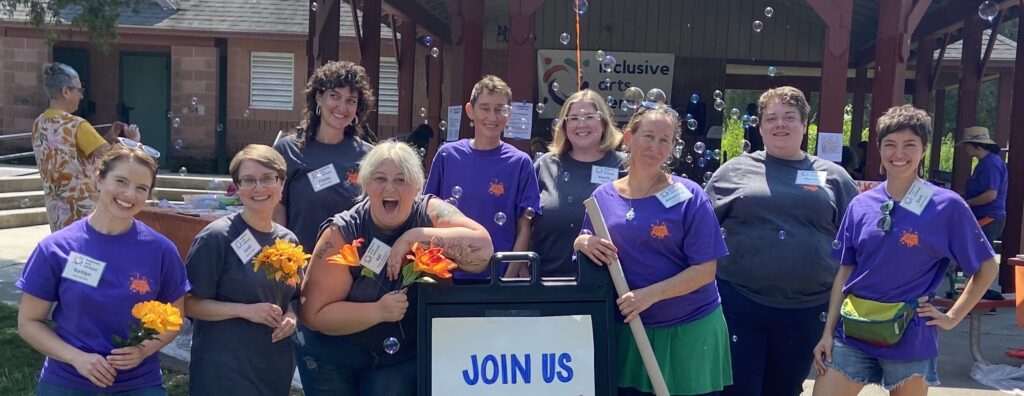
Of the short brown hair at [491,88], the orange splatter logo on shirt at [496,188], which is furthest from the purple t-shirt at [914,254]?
the short brown hair at [491,88]

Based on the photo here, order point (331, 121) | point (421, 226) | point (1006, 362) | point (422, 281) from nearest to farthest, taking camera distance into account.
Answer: point (422, 281)
point (421, 226)
point (331, 121)
point (1006, 362)

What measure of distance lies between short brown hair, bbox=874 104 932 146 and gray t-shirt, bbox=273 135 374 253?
1.99m

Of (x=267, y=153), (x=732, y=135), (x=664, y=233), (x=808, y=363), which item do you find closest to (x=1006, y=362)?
(x=808, y=363)

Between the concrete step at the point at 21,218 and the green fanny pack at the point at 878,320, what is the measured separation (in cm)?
1160

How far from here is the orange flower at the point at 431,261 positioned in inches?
105

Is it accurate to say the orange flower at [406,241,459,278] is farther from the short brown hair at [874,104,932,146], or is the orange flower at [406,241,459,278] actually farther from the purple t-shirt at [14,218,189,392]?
the short brown hair at [874,104,932,146]

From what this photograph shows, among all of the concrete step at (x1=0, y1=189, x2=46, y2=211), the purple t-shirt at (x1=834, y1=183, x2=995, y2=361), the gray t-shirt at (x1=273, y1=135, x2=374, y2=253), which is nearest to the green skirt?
the purple t-shirt at (x1=834, y1=183, x2=995, y2=361)

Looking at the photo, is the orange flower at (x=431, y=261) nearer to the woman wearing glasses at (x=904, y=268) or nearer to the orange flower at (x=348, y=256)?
the orange flower at (x=348, y=256)

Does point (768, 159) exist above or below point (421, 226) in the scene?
above

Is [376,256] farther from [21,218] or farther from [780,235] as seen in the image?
[21,218]

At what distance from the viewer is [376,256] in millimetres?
2842

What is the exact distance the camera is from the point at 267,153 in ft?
9.89

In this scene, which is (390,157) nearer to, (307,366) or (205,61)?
(307,366)

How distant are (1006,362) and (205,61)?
1539 cm
